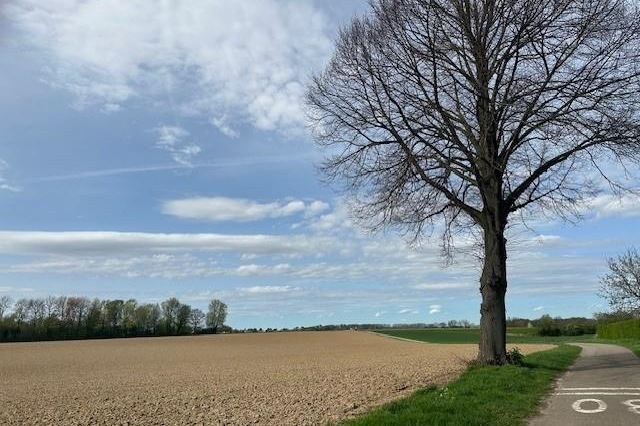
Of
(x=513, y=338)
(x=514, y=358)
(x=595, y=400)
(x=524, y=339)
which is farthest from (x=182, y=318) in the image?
(x=595, y=400)

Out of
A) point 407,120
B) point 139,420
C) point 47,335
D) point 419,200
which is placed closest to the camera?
point 139,420

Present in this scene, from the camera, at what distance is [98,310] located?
137000mm

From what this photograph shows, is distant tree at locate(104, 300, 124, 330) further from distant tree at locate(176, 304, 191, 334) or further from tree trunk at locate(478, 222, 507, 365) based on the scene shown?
tree trunk at locate(478, 222, 507, 365)

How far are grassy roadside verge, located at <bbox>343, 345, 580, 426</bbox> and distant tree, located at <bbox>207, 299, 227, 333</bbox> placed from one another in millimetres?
147433

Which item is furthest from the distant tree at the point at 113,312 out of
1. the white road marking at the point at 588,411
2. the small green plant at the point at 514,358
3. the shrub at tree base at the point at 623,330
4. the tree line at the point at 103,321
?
the white road marking at the point at 588,411

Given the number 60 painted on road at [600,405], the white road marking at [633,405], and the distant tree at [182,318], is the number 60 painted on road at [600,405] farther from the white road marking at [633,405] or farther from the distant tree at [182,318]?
the distant tree at [182,318]

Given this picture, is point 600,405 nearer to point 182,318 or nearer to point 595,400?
point 595,400

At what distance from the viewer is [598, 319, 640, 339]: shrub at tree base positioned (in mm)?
52375

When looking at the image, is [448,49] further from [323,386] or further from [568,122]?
[323,386]

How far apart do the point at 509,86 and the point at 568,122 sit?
1994 mm

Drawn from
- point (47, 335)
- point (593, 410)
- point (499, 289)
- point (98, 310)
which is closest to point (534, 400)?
point (593, 410)

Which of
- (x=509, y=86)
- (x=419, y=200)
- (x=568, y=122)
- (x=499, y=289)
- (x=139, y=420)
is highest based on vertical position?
(x=509, y=86)

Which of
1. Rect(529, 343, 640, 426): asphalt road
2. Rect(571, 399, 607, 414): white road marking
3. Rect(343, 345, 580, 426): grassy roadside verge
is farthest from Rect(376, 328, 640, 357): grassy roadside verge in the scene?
Rect(571, 399, 607, 414): white road marking

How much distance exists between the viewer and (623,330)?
57.7m
